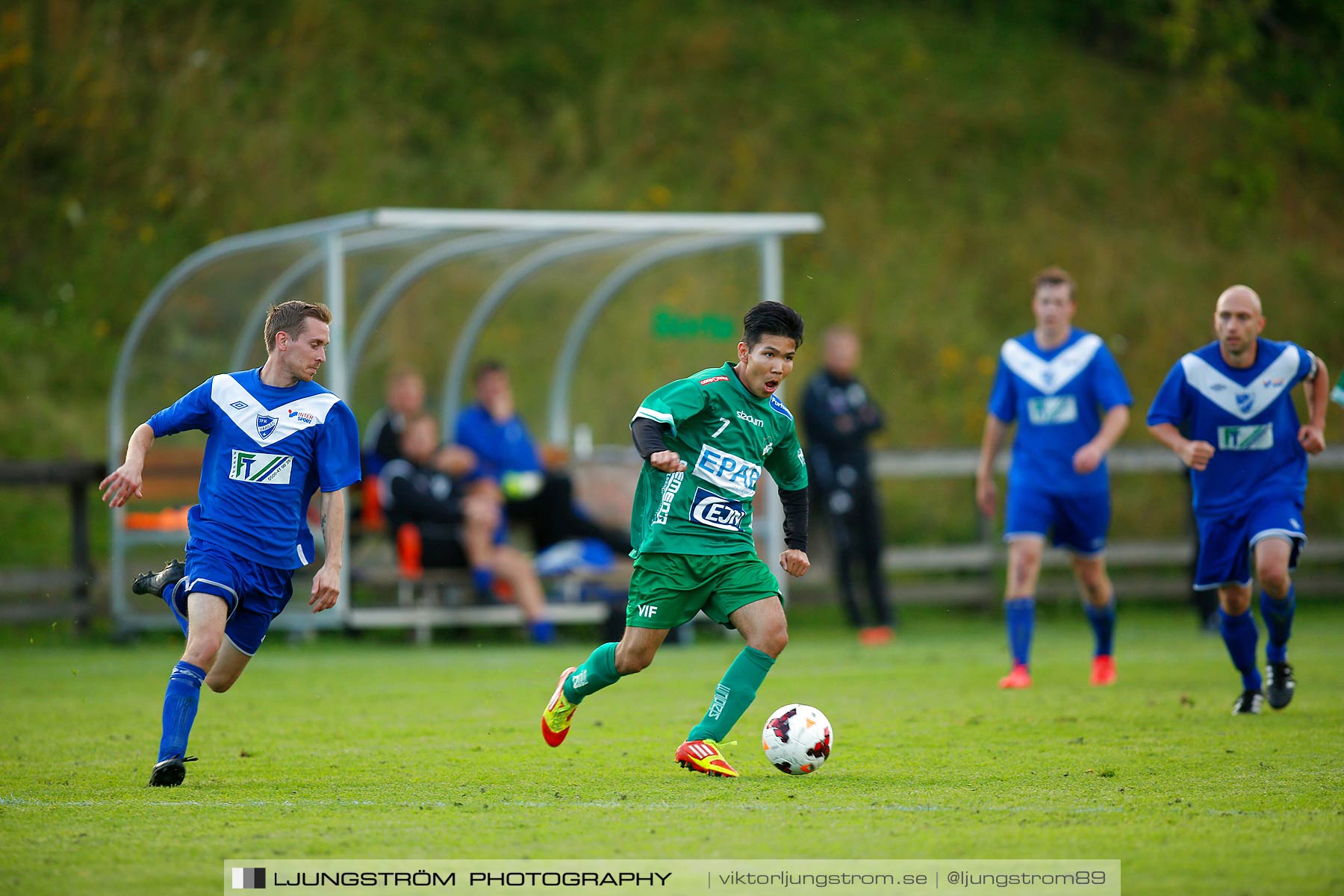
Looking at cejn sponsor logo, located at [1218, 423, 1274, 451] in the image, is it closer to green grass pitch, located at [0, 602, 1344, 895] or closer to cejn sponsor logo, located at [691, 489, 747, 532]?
green grass pitch, located at [0, 602, 1344, 895]

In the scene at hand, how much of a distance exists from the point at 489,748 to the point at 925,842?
2.75 m

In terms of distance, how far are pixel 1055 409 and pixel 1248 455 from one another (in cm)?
158

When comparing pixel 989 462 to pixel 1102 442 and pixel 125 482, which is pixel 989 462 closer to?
pixel 1102 442

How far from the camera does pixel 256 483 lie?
20.5 feet

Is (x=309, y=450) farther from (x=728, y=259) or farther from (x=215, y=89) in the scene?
(x=215, y=89)

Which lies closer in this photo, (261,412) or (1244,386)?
(261,412)

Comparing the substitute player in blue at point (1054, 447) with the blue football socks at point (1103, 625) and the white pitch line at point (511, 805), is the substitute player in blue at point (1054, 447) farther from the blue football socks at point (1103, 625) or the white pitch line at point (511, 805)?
the white pitch line at point (511, 805)

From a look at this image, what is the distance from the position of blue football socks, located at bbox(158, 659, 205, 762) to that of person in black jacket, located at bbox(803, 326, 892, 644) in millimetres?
8252

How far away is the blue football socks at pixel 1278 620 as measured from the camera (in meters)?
7.89

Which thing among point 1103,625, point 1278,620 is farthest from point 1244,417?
point 1103,625

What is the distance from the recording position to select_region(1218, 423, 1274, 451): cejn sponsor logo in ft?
25.6

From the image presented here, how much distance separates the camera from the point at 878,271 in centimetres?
2047

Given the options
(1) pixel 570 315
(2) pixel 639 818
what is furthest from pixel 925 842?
(1) pixel 570 315

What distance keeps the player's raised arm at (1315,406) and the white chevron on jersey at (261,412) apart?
459 centimetres
